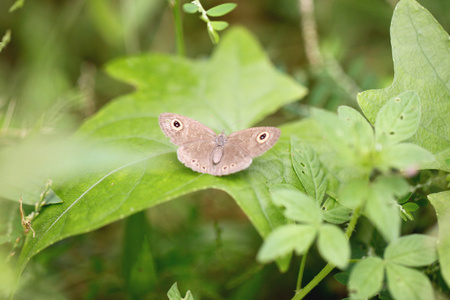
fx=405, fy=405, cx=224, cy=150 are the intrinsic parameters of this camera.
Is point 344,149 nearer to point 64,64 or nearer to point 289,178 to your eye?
point 289,178

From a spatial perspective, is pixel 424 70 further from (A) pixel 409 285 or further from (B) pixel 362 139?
(A) pixel 409 285

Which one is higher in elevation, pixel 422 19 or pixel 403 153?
pixel 422 19

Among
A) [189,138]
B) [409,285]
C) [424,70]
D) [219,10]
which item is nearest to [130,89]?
[219,10]

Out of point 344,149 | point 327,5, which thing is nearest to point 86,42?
point 327,5

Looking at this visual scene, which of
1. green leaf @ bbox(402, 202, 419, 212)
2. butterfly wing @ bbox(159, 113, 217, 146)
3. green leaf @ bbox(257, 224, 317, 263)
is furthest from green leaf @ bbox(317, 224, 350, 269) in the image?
butterfly wing @ bbox(159, 113, 217, 146)

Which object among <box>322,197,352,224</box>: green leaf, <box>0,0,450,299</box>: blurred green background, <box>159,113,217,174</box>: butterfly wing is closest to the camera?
<box>322,197,352,224</box>: green leaf

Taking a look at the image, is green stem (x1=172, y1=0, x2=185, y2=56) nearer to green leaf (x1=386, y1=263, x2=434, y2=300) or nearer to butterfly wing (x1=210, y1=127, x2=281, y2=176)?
butterfly wing (x1=210, y1=127, x2=281, y2=176)
